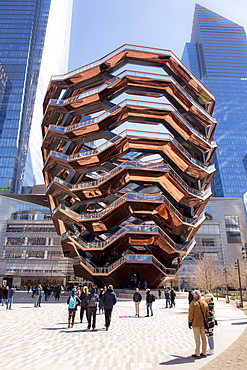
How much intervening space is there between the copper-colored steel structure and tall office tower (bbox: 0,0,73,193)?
56423 millimetres

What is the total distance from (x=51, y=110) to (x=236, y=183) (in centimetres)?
9502

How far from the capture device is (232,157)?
123 metres

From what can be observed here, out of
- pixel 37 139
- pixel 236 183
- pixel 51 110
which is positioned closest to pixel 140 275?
pixel 51 110

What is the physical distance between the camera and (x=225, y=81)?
141000 millimetres

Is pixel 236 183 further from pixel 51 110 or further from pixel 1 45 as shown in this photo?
pixel 1 45

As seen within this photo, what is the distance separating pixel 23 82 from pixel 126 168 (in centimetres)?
8514

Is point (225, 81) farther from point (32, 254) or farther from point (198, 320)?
point (198, 320)

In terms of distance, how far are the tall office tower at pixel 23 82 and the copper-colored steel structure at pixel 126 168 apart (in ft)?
185

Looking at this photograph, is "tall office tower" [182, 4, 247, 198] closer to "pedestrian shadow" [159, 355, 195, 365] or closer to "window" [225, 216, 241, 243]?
"window" [225, 216, 241, 243]

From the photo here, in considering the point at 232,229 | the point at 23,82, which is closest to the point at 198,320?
the point at 232,229

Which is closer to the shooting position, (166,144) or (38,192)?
(166,144)

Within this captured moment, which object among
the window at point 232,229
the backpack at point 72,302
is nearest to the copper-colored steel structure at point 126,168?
the backpack at point 72,302

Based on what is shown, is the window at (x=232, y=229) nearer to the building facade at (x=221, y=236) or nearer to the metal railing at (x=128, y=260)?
the building facade at (x=221, y=236)

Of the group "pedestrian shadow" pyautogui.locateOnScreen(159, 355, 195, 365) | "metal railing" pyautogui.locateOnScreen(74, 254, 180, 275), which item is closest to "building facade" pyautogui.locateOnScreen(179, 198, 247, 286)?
"metal railing" pyautogui.locateOnScreen(74, 254, 180, 275)
